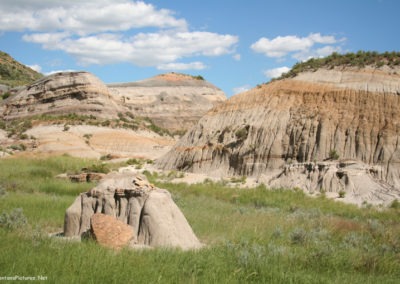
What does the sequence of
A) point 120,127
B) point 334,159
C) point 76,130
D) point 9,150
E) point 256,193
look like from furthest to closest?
point 120,127 < point 76,130 < point 9,150 < point 334,159 < point 256,193

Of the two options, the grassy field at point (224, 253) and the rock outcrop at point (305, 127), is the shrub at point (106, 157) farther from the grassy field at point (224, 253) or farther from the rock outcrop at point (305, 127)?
the grassy field at point (224, 253)

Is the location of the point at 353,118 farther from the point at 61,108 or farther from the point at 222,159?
the point at 61,108

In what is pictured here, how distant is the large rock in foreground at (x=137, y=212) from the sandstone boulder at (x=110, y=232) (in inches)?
9.8

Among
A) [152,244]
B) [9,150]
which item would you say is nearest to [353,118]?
[152,244]

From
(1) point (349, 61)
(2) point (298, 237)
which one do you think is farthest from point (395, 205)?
(1) point (349, 61)

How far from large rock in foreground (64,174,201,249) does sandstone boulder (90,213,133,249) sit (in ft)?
0.82

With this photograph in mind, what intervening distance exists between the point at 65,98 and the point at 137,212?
173ft

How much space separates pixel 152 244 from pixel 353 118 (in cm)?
2214

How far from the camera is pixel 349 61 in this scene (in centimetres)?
3481

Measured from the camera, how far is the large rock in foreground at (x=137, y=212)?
11469 millimetres

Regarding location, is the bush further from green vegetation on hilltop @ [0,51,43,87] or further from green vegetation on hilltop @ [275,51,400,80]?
green vegetation on hilltop @ [0,51,43,87]

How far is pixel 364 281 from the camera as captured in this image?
8.83 m

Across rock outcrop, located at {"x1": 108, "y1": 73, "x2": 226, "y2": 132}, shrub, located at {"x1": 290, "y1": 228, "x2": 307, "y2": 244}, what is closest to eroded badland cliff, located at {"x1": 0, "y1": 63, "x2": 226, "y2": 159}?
rock outcrop, located at {"x1": 108, "y1": 73, "x2": 226, "y2": 132}

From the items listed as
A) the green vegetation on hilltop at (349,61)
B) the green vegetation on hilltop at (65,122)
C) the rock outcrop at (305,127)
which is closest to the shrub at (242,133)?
the rock outcrop at (305,127)
